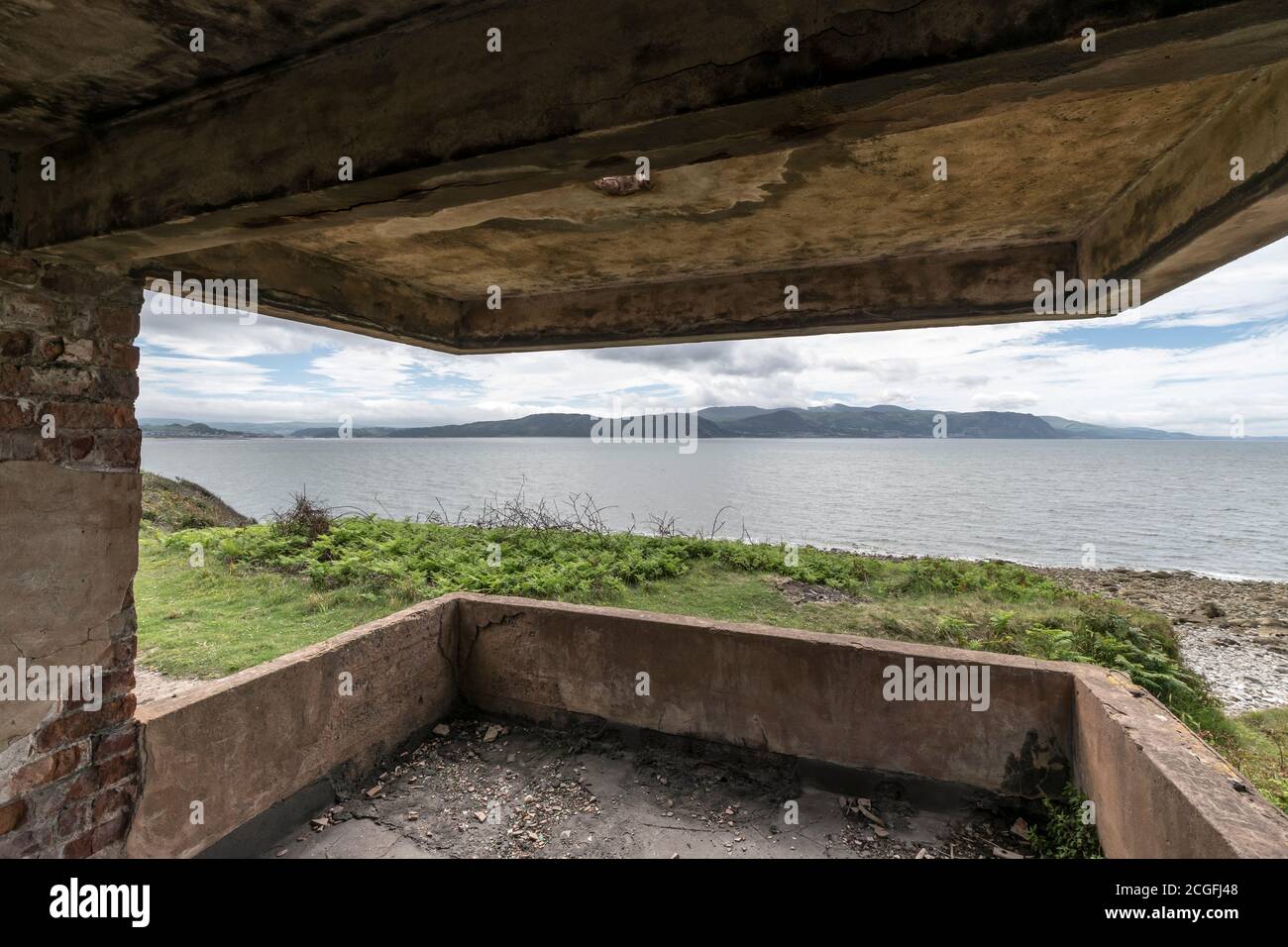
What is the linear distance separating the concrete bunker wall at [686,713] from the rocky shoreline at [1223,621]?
555 cm

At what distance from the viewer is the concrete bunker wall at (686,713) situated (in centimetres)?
260

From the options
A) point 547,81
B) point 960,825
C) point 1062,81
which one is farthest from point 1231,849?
point 547,81

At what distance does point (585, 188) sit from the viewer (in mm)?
2555

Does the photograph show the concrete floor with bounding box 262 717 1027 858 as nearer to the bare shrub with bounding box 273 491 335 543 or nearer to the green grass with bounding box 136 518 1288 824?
the green grass with bounding box 136 518 1288 824

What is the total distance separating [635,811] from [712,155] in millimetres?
3395

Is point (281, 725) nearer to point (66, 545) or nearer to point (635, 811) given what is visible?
point (66, 545)

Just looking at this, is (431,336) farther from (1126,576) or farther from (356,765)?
(1126,576)

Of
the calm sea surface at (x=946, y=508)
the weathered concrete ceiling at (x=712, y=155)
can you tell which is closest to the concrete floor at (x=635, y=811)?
the weathered concrete ceiling at (x=712, y=155)

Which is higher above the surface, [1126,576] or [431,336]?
[431,336]

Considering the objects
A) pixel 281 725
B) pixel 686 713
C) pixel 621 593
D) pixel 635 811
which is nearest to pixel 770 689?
pixel 686 713

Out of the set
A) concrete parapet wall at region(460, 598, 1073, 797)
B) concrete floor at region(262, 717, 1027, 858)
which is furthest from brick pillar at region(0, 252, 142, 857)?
concrete parapet wall at region(460, 598, 1073, 797)

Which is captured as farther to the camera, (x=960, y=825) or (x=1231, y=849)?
(x=960, y=825)

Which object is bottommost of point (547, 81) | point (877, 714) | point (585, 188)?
point (877, 714)

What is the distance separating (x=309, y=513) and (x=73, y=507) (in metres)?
8.18
